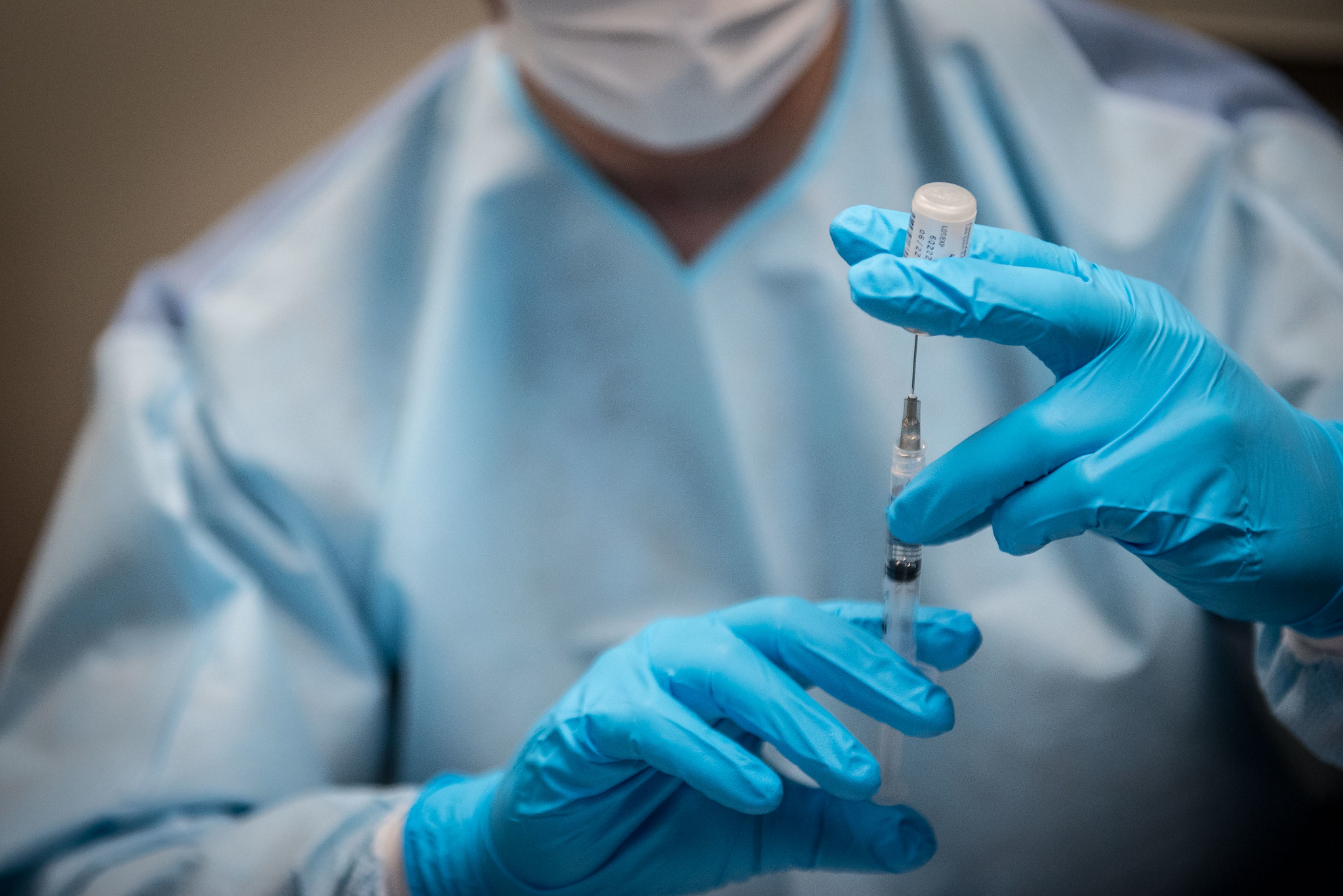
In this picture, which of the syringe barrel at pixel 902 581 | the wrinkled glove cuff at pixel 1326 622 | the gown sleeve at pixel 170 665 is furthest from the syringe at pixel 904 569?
the gown sleeve at pixel 170 665

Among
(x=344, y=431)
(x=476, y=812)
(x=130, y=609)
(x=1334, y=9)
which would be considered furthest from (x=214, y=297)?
(x=1334, y=9)

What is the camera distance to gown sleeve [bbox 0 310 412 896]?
0.96 m

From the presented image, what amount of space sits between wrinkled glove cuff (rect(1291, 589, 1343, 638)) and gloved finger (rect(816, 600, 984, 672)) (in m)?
0.21

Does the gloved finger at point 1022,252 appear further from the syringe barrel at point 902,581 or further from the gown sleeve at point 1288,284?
the gown sleeve at point 1288,284

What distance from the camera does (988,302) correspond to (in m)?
0.61

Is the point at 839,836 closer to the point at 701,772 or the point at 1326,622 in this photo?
the point at 701,772

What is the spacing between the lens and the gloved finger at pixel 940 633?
2.45ft

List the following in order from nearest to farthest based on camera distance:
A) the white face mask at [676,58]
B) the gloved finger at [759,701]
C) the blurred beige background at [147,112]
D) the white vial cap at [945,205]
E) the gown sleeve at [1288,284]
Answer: the white vial cap at [945,205], the gloved finger at [759,701], the gown sleeve at [1288,284], the white face mask at [676,58], the blurred beige background at [147,112]

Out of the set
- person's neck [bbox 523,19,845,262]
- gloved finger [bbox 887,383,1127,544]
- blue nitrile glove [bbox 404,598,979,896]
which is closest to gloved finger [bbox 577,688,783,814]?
blue nitrile glove [bbox 404,598,979,896]

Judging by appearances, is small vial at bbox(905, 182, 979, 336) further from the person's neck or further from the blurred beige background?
the blurred beige background

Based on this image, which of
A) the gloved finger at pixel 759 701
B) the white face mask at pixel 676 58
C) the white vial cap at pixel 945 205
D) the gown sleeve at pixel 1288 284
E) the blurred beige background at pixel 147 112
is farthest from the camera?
the blurred beige background at pixel 147 112

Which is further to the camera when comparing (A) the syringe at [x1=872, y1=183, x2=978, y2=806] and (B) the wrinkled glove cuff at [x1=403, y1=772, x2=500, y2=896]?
(B) the wrinkled glove cuff at [x1=403, y1=772, x2=500, y2=896]

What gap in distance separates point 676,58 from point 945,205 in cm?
41

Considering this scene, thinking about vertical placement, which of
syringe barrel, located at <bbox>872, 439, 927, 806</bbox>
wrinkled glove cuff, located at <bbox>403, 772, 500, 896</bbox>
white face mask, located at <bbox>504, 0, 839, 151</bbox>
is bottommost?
wrinkled glove cuff, located at <bbox>403, 772, 500, 896</bbox>
